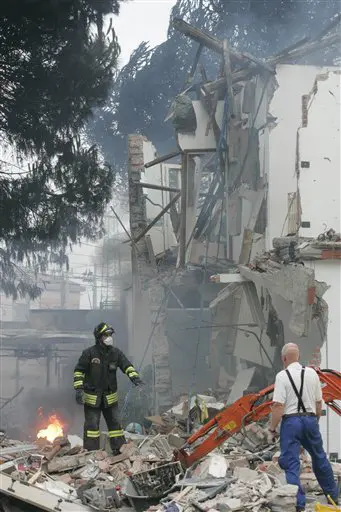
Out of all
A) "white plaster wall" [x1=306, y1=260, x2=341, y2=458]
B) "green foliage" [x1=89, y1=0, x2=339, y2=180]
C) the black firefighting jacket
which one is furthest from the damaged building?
"green foliage" [x1=89, y1=0, x2=339, y2=180]

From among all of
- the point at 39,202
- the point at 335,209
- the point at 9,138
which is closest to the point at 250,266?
the point at 335,209

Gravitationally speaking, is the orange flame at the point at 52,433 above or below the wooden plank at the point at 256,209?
below

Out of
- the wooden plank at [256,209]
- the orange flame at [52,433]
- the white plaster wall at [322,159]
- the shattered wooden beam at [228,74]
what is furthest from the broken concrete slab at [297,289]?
the shattered wooden beam at [228,74]

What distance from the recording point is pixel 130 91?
30859 mm

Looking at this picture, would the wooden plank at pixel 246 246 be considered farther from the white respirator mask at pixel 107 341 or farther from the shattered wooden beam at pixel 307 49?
the white respirator mask at pixel 107 341

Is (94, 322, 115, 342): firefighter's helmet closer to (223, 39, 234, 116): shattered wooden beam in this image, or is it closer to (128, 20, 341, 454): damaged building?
(128, 20, 341, 454): damaged building

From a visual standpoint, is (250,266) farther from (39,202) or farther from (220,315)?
(39,202)

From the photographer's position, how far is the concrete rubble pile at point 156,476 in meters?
5.35

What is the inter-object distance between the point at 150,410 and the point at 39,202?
4.82 meters

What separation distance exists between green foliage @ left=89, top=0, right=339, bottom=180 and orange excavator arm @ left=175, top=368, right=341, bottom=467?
22.2 m

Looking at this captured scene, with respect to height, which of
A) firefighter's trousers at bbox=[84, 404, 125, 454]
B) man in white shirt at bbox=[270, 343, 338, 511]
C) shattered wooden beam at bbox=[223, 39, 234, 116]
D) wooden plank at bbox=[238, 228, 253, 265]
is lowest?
firefighter's trousers at bbox=[84, 404, 125, 454]

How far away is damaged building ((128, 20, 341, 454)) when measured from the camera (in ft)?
29.7

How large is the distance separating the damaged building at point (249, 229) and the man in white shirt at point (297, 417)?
3.15 metres

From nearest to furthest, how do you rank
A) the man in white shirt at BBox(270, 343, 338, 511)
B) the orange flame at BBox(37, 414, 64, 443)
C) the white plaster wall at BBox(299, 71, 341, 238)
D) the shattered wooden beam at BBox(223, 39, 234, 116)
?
the man in white shirt at BBox(270, 343, 338, 511) < the orange flame at BBox(37, 414, 64, 443) < the white plaster wall at BBox(299, 71, 341, 238) < the shattered wooden beam at BBox(223, 39, 234, 116)
